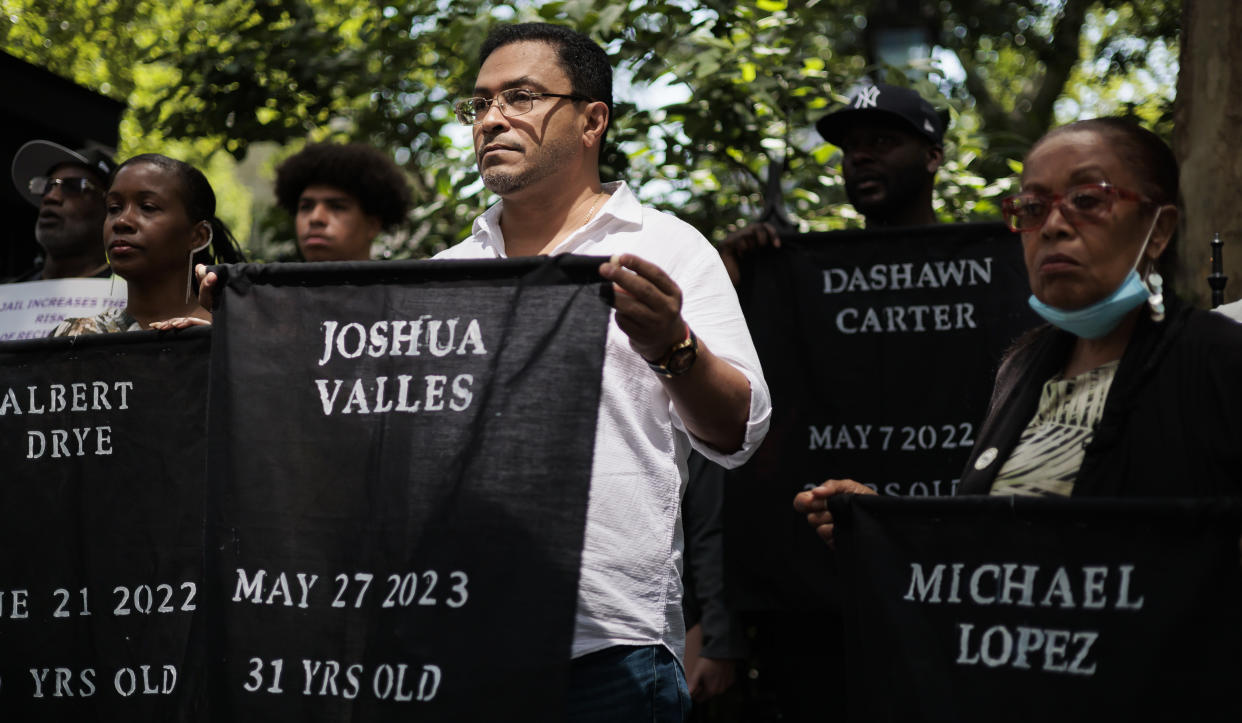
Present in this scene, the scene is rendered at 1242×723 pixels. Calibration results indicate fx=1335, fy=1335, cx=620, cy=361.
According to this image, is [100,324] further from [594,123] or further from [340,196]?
[594,123]

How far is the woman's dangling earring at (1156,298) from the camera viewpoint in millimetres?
2564

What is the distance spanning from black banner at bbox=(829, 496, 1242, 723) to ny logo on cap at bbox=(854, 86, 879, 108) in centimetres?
260

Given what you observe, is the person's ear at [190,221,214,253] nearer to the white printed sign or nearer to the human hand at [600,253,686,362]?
the white printed sign

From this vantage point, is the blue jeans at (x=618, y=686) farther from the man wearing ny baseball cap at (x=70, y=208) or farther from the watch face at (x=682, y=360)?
the man wearing ny baseball cap at (x=70, y=208)

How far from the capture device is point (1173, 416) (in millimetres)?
2426

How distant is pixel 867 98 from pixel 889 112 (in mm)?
117

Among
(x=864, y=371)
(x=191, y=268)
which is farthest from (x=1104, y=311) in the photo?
(x=191, y=268)

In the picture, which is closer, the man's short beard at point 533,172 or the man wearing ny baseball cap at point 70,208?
the man's short beard at point 533,172

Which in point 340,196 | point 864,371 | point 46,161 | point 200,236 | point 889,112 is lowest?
point 864,371

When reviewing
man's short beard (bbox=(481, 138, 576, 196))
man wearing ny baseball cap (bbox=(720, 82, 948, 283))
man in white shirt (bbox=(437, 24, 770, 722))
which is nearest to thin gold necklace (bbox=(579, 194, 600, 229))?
man in white shirt (bbox=(437, 24, 770, 722))

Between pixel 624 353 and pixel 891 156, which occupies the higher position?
pixel 891 156

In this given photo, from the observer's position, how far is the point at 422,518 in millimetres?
2744

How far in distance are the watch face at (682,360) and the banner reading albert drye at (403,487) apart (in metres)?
0.16

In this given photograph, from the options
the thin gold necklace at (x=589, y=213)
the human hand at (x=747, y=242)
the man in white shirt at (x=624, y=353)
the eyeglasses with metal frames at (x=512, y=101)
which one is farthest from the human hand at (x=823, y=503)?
the human hand at (x=747, y=242)
